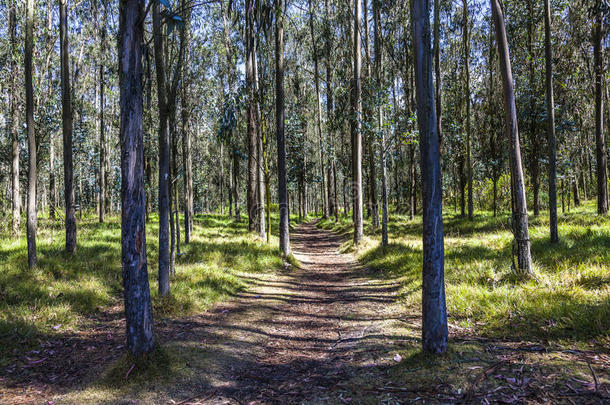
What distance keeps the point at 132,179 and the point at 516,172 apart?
20.9ft

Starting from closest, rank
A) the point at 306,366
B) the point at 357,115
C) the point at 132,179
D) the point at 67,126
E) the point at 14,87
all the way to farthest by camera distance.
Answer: the point at 132,179
the point at 306,366
the point at 67,126
the point at 14,87
the point at 357,115

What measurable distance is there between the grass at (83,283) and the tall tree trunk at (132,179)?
213 centimetres

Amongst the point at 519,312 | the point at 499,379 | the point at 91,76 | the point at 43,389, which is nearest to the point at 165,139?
the point at 43,389

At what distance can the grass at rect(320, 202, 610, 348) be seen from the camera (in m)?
4.04

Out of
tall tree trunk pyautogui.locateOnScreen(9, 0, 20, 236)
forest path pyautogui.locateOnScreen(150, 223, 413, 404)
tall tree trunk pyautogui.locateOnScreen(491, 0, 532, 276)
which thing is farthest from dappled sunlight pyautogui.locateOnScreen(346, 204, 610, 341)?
tall tree trunk pyautogui.locateOnScreen(9, 0, 20, 236)

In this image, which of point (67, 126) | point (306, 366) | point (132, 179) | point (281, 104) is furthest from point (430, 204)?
point (67, 126)

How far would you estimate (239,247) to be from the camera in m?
11.5

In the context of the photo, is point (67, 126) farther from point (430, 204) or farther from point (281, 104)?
point (430, 204)

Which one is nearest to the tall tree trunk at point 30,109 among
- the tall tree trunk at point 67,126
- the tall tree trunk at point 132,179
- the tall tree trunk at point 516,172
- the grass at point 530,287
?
the tall tree trunk at point 67,126

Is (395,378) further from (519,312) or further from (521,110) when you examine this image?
(521,110)

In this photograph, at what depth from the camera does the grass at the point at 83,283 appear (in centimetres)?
516

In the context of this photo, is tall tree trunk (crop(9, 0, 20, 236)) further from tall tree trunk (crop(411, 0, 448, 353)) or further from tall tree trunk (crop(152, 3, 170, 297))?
tall tree trunk (crop(411, 0, 448, 353))

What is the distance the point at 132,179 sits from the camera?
11.1ft

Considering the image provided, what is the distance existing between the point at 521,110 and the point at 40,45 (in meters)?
20.8
